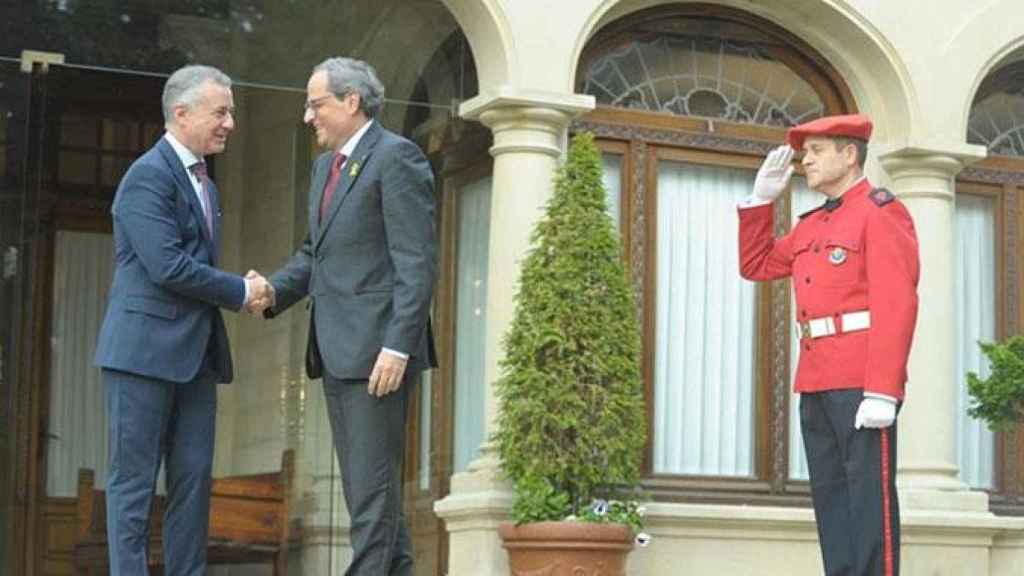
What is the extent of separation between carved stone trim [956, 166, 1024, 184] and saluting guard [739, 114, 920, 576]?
13.4 feet

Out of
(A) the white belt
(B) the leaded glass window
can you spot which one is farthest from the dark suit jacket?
(B) the leaded glass window

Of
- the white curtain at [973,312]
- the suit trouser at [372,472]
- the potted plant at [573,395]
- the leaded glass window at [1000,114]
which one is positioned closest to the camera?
the suit trouser at [372,472]

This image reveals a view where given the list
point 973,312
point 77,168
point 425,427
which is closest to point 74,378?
point 77,168

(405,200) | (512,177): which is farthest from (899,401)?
(512,177)

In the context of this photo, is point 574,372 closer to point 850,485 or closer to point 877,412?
point 850,485

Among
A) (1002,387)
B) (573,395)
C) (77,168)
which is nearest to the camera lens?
(573,395)

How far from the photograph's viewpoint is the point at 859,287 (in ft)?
22.3

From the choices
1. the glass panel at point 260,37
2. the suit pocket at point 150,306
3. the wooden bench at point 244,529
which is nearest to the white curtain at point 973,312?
the glass panel at point 260,37

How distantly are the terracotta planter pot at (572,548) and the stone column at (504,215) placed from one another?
605mm

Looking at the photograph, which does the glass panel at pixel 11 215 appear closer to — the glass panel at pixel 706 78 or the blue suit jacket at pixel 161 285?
the glass panel at pixel 706 78

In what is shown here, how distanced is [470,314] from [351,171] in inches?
144

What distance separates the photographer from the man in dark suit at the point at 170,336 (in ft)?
20.7

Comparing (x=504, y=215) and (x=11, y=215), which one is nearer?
(x=11, y=215)

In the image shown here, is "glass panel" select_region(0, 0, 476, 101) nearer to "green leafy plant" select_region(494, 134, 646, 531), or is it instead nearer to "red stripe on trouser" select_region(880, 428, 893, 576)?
"green leafy plant" select_region(494, 134, 646, 531)
